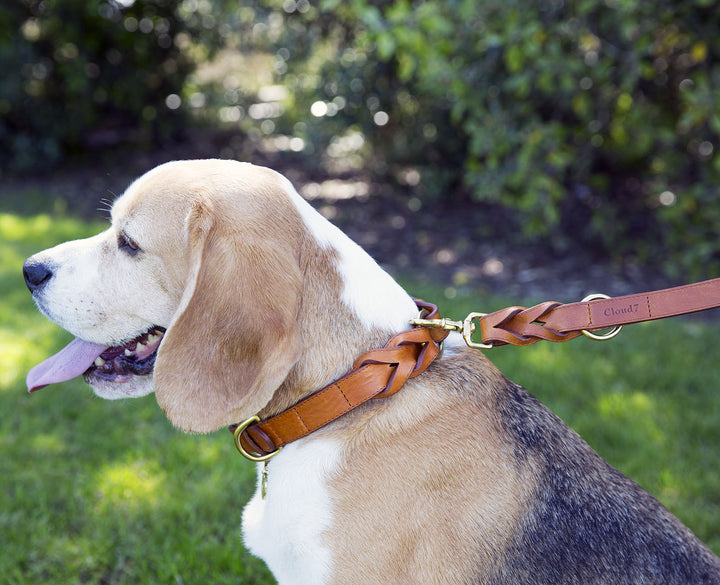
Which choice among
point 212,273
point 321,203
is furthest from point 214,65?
point 212,273

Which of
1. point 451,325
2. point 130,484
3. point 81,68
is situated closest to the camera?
point 451,325

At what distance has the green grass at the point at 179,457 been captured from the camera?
11.0 ft

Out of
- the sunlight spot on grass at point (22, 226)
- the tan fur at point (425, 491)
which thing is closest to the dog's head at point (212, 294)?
the tan fur at point (425, 491)

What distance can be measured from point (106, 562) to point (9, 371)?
7.32 feet

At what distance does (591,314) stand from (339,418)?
0.90m

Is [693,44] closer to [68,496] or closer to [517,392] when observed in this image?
[517,392]

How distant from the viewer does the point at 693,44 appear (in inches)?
245

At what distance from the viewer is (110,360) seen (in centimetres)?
252

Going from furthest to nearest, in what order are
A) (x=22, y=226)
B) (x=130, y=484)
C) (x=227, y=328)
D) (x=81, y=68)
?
(x=81, y=68) → (x=22, y=226) → (x=130, y=484) → (x=227, y=328)

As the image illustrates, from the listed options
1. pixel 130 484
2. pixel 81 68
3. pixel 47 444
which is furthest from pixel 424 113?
pixel 130 484

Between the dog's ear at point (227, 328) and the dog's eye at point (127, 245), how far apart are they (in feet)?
0.86

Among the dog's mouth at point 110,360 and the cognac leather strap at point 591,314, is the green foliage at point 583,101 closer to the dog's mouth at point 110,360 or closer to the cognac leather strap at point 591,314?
the cognac leather strap at point 591,314

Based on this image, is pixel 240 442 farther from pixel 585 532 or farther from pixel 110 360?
pixel 585 532

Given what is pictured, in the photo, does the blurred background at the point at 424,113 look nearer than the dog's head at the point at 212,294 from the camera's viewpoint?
No
